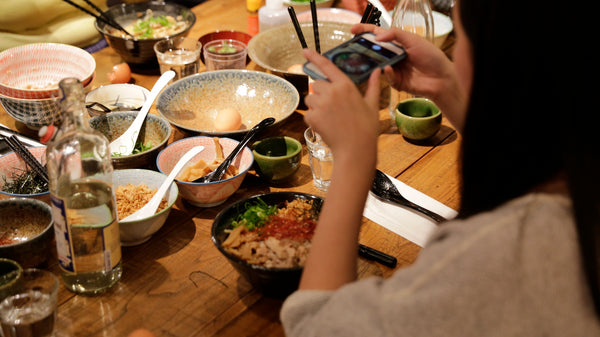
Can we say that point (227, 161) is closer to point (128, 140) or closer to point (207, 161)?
point (207, 161)

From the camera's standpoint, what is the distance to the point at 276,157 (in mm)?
1489

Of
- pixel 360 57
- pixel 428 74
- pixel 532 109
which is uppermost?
pixel 532 109

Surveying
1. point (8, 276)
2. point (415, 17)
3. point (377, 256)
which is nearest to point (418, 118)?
point (415, 17)

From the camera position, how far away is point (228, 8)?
9.18ft

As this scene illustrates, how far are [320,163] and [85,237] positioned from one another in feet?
2.14

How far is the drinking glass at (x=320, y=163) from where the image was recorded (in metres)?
1.50

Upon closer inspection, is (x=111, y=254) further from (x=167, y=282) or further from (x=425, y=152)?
(x=425, y=152)

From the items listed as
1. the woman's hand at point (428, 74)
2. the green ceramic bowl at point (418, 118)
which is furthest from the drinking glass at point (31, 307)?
the green ceramic bowl at point (418, 118)

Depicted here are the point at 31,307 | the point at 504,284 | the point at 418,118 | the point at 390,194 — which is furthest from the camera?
the point at 418,118

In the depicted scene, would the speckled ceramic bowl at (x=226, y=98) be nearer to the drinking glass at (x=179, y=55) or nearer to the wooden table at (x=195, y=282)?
the drinking glass at (x=179, y=55)

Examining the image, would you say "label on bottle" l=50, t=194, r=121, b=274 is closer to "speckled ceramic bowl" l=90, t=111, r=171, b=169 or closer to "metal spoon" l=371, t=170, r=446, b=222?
"speckled ceramic bowl" l=90, t=111, r=171, b=169

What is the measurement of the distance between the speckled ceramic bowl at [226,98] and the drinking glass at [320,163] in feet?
0.86

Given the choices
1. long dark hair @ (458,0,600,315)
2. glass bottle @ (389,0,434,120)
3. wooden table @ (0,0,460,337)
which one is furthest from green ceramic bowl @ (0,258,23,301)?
glass bottle @ (389,0,434,120)

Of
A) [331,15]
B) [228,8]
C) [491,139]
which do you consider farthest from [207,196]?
[228,8]
